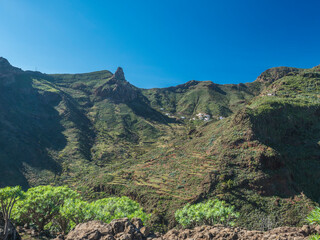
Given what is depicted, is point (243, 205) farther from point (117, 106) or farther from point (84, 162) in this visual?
point (117, 106)

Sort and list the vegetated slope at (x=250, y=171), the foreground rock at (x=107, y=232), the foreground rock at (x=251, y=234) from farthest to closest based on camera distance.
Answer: the vegetated slope at (x=250, y=171), the foreground rock at (x=251, y=234), the foreground rock at (x=107, y=232)

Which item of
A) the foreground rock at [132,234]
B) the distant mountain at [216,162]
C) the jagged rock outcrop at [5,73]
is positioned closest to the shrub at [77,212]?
the foreground rock at [132,234]

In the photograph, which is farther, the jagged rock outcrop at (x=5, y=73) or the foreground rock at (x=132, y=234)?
the jagged rock outcrop at (x=5, y=73)

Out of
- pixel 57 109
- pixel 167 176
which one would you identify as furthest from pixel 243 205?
pixel 57 109

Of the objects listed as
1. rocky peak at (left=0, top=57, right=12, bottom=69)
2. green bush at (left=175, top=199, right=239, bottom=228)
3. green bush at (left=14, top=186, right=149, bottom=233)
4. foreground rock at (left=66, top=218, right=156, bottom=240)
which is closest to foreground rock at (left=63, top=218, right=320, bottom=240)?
foreground rock at (left=66, top=218, right=156, bottom=240)

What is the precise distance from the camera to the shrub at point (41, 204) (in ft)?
69.2

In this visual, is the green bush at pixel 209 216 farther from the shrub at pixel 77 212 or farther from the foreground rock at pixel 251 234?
the shrub at pixel 77 212

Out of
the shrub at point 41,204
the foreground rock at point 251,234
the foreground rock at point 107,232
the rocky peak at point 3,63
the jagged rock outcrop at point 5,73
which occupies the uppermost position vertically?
the rocky peak at point 3,63

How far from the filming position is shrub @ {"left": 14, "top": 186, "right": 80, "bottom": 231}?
69.2 feet

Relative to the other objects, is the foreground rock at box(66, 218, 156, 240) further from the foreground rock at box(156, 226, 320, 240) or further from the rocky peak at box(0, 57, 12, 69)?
the rocky peak at box(0, 57, 12, 69)

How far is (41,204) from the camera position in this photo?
21156 mm

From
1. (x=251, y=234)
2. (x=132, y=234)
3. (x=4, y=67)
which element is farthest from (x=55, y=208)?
(x=4, y=67)

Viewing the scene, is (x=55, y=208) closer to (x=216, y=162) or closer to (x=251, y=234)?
(x=251, y=234)

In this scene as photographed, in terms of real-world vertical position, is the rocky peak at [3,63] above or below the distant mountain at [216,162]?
above
